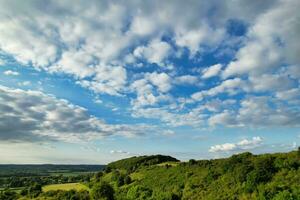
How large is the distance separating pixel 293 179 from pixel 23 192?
11627 cm

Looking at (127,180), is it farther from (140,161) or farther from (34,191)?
(140,161)

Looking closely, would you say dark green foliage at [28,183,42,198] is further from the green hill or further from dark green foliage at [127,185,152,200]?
dark green foliage at [127,185,152,200]

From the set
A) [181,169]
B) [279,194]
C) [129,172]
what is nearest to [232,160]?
[181,169]

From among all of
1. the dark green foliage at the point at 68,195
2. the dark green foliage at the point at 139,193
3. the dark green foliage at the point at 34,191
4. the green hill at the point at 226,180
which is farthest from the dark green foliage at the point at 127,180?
the dark green foliage at the point at 34,191

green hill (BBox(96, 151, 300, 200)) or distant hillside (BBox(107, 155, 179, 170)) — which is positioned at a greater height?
distant hillside (BBox(107, 155, 179, 170))

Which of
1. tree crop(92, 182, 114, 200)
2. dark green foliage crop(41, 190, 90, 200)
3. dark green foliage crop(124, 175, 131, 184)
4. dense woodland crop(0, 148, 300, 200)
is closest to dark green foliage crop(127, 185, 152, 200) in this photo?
dense woodland crop(0, 148, 300, 200)

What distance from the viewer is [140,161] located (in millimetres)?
181250

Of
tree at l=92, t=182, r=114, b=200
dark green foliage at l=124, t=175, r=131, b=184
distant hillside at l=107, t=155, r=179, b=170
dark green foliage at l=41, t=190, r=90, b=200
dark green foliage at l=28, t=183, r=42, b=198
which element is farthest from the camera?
distant hillside at l=107, t=155, r=179, b=170

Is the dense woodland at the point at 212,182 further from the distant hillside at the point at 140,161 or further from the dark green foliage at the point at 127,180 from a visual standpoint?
the distant hillside at the point at 140,161

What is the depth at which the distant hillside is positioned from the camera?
172750mm

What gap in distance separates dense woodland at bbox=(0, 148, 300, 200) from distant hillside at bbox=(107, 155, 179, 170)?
22.3m

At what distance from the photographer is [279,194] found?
62250 millimetres

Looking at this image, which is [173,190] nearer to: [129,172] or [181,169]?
[181,169]

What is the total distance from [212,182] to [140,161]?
89.9m
